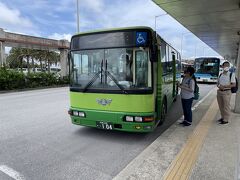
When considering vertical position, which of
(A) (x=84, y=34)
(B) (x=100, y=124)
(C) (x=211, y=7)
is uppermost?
(C) (x=211, y=7)

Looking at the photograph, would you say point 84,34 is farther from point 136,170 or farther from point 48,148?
point 136,170

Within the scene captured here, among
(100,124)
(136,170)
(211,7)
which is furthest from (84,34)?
(211,7)

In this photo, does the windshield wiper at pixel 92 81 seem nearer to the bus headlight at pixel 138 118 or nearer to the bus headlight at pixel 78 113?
the bus headlight at pixel 78 113

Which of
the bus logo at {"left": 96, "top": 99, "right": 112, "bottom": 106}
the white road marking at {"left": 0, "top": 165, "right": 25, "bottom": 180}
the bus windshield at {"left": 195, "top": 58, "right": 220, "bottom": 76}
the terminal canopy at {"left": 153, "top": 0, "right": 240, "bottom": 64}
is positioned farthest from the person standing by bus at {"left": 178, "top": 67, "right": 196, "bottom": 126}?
the bus windshield at {"left": 195, "top": 58, "right": 220, "bottom": 76}

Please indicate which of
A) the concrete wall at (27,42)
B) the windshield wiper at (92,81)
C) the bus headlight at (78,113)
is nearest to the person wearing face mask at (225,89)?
the windshield wiper at (92,81)

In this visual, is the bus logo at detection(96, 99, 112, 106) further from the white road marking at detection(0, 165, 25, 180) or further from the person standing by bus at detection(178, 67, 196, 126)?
the person standing by bus at detection(178, 67, 196, 126)

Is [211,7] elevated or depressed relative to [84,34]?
elevated

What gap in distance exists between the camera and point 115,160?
13.0 ft

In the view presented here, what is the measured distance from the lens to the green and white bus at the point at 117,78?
4.52 metres

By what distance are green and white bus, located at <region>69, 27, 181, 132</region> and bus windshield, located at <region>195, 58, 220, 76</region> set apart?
18904 mm

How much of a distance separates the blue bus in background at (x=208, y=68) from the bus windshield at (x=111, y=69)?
19539 mm

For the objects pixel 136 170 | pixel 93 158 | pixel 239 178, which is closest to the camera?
pixel 239 178

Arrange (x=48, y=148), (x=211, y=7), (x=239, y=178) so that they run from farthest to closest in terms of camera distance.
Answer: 1. (x=211, y=7)
2. (x=48, y=148)
3. (x=239, y=178)

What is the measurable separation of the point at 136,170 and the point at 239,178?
5.22 feet
